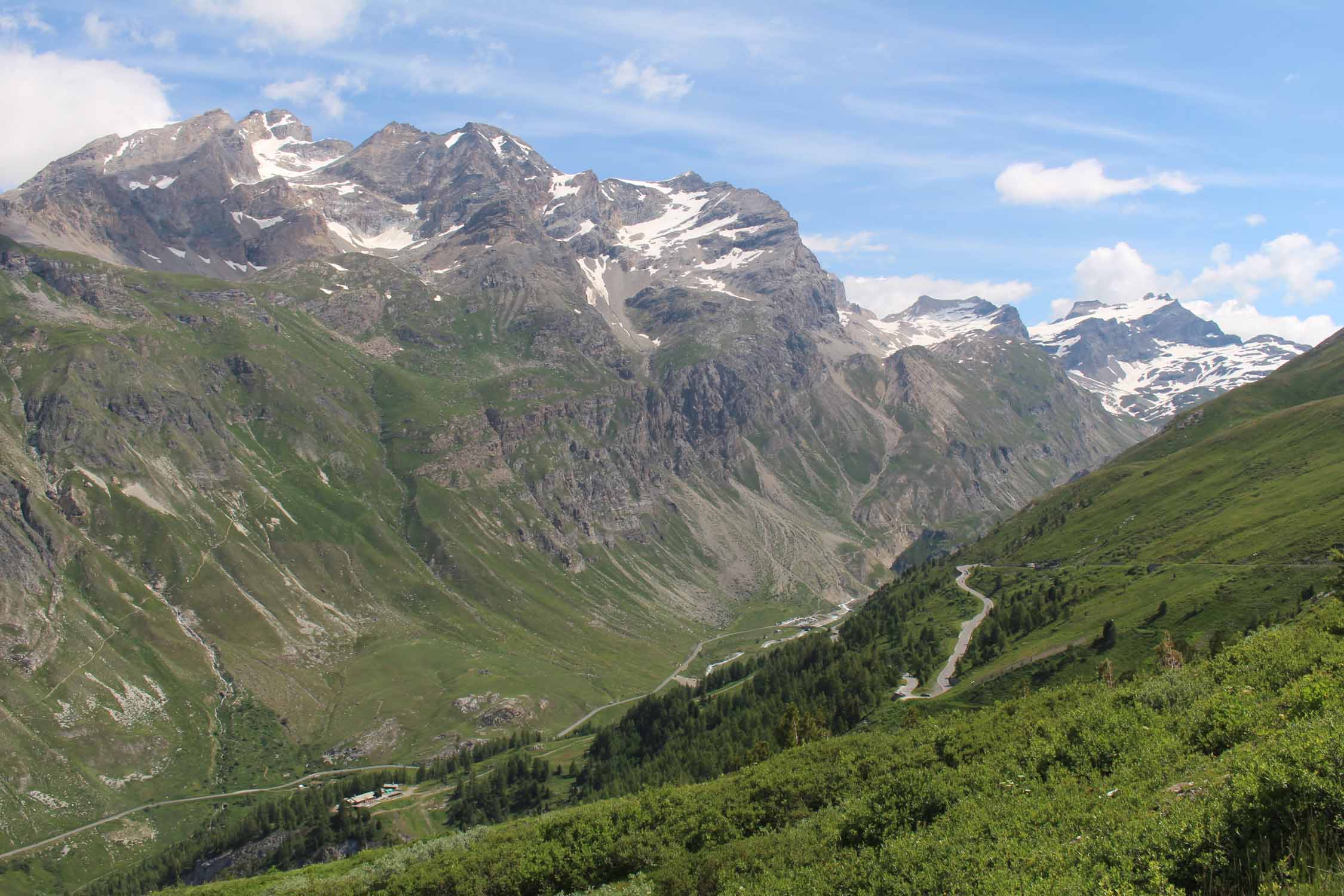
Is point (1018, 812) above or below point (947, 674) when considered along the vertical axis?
above

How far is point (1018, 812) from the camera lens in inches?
1448

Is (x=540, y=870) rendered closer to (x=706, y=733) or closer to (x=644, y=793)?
(x=644, y=793)

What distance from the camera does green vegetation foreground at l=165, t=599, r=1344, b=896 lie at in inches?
971

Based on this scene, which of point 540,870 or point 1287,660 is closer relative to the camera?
point 1287,660

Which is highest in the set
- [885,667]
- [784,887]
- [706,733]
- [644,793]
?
[784,887]

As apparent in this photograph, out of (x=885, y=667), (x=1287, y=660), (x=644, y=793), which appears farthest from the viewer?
(x=885, y=667)

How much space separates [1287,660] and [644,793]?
1776 inches

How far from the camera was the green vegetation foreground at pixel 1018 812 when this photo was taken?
24.7 metres

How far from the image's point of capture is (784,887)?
37500 mm

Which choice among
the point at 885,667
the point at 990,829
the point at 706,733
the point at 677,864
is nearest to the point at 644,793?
the point at 677,864

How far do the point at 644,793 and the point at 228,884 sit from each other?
49.0m

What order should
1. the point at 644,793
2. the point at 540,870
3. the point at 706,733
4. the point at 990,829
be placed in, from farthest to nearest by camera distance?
1. the point at 706,733
2. the point at 644,793
3. the point at 540,870
4. the point at 990,829

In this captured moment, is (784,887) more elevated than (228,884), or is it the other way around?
(784,887)

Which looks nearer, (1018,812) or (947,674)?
(1018,812)
